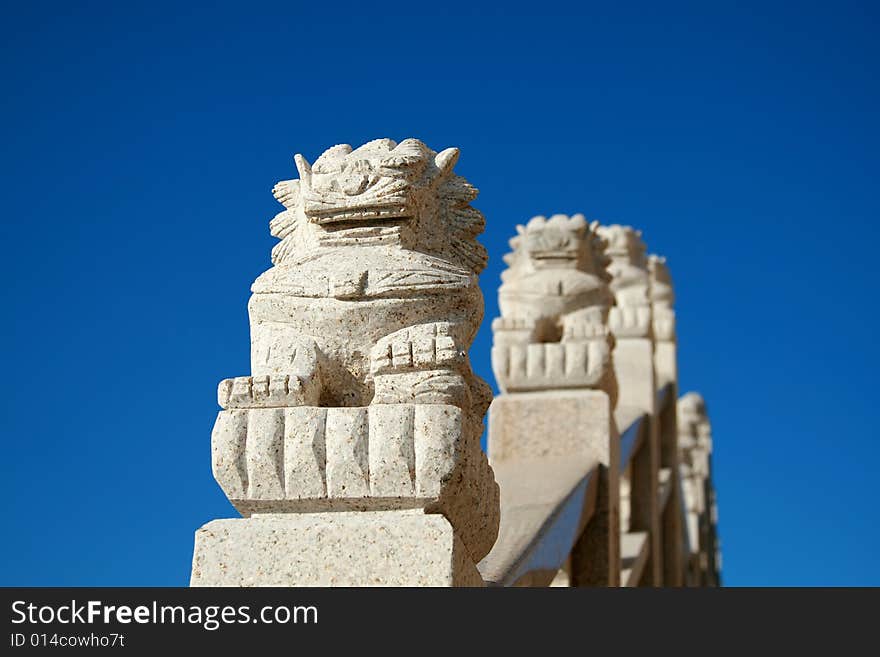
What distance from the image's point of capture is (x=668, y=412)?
1134 cm

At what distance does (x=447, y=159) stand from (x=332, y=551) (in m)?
1.24

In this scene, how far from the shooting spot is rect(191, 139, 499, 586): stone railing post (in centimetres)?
342

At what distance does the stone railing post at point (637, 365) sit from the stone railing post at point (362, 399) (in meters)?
4.79

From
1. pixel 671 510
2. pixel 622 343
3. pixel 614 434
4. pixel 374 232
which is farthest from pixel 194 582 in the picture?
pixel 671 510

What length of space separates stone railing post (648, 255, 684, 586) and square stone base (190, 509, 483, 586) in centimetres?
714

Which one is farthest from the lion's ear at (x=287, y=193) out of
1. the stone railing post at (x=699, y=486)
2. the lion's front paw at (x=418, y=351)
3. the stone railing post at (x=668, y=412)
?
the stone railing post at (x=699, y=486)

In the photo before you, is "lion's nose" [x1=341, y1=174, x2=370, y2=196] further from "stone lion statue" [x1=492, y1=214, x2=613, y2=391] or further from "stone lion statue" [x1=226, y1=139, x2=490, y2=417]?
"stone lion statue" [x1=492, y1=214, x2=613, y2=391]

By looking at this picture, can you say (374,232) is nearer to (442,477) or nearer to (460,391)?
(460,391)

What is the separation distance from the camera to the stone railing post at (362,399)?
3.42 m

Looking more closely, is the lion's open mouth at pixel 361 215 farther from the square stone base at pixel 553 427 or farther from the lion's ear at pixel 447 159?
the square stone base at pixel 553 427

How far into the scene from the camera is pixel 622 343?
10117 mm

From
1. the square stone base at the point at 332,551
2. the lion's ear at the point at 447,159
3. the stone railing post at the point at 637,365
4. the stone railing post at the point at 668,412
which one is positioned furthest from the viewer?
the stone railing post at the point at 668,412

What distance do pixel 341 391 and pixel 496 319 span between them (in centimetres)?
379
